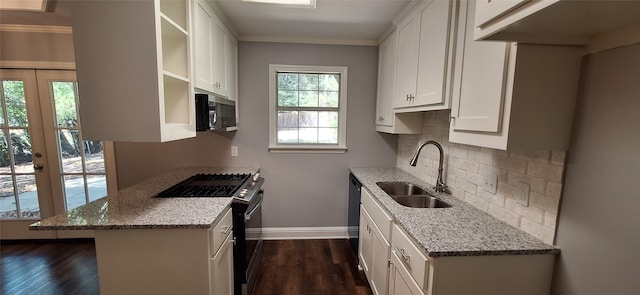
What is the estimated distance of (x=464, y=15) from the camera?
4.54 ft

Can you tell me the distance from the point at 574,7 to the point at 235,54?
8.89 ft

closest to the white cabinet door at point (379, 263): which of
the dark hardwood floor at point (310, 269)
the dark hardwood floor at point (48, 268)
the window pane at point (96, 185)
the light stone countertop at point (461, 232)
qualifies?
the light stone countertop at point (461, 232)

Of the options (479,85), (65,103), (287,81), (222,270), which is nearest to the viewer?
(479,85)

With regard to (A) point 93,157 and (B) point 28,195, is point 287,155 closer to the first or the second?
(A) point 93,157

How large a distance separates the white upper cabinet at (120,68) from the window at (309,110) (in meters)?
1.66

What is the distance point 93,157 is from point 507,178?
3.92 m

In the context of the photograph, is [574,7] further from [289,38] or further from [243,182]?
Answer: [289,38]

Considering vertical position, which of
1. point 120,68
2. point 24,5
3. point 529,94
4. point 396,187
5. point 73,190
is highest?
point 24,5

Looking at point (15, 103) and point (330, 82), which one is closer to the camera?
point (15, 103)

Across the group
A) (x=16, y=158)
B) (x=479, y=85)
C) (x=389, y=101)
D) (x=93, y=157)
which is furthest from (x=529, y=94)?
(x=16, y=158)

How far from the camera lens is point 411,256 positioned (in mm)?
1268

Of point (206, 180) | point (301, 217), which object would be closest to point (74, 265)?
point (206, 180)

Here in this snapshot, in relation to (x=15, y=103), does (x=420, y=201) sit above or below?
below

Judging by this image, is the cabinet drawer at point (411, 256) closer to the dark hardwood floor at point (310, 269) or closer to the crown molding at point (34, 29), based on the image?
the dark hardwood floor at point (310, 269)
